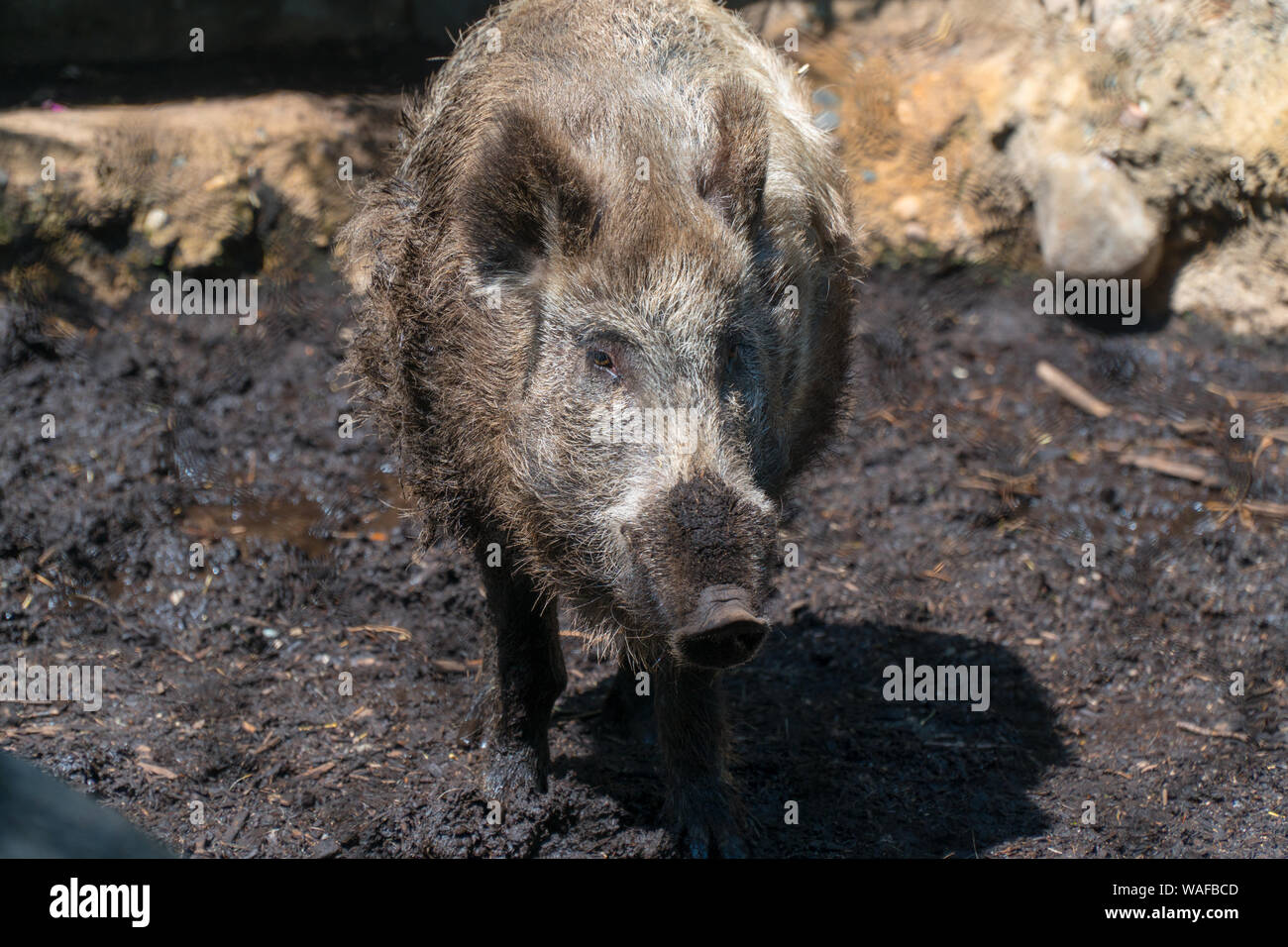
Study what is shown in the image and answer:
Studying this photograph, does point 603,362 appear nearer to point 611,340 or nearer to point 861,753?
point 611,340

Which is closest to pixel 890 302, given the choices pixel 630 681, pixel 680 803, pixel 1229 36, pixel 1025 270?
pixel 1025 270

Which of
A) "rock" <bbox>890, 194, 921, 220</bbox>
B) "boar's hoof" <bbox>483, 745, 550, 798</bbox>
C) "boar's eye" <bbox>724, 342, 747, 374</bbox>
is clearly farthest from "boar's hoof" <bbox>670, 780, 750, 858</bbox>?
"rock" <bbox>890, 194, 921, 220</bbox>

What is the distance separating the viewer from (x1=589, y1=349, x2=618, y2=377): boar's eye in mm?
3885

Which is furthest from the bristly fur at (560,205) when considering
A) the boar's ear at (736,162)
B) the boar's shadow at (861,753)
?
the boar's shadow at (861,753)

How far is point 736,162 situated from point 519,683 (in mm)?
2274

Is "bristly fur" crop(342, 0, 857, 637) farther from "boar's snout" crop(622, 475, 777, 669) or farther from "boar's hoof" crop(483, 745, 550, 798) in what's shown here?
"boar's hoof" crop(483, 745, 550, 798)

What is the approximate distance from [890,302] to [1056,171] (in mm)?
1423

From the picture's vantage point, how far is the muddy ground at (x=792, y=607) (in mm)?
4891

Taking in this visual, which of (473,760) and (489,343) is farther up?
(489,343)

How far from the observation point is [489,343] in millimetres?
4180

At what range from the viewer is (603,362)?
3.90 m

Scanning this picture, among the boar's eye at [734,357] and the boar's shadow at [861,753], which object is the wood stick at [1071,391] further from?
the boar's eye at [734,357]

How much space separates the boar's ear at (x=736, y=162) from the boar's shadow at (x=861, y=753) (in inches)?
94.9
